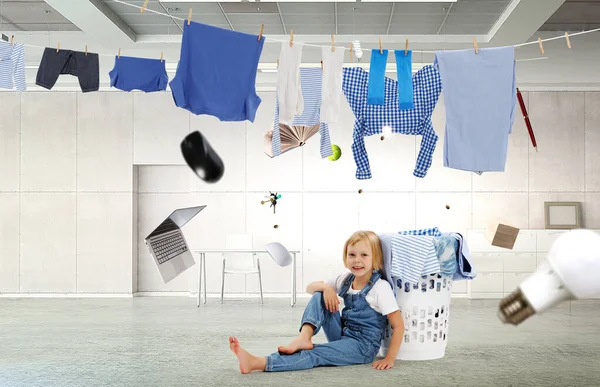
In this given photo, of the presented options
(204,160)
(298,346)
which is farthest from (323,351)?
(204,160)

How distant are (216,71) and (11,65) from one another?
2.25m

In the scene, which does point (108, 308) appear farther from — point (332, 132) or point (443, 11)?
point (443, 11)

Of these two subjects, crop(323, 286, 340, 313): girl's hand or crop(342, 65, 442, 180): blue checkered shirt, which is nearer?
crop(323, 286, 340, 313): girl's hand

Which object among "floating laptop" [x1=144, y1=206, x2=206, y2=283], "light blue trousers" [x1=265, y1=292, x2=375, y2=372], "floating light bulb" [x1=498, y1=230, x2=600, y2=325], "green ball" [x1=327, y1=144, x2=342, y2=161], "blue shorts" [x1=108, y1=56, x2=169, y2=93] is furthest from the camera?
"green ball" [x1=327, y1=144, x2=342, y2=161]

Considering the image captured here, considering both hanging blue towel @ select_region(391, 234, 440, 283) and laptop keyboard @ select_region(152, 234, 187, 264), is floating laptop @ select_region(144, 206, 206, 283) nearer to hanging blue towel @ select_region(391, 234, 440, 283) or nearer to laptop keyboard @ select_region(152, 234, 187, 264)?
laptop keyboard @ select_region(152, 234, 187, 264)

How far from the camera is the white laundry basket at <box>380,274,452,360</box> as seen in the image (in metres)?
4.52

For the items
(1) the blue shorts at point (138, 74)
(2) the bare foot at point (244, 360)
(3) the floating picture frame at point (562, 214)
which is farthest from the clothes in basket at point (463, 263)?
(3) the floating picture frame at point (562, 214)

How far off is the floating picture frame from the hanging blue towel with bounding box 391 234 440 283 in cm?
578

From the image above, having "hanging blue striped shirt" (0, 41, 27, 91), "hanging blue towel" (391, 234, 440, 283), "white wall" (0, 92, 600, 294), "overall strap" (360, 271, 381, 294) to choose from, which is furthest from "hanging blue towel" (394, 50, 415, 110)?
"white wall" (0, 92, 600, 294)

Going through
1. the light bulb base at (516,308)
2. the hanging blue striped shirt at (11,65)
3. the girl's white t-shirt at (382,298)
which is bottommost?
the girl's white t-shirt at (382,298)

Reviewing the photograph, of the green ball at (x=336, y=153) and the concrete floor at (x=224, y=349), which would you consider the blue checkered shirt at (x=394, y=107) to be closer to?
the concrete floor at (x=224, y=349)

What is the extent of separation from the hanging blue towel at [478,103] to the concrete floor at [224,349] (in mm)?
1420

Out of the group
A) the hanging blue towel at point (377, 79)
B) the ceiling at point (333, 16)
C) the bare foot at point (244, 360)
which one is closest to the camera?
the bare foot at point (244, 360)

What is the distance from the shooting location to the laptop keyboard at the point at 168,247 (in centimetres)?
332
